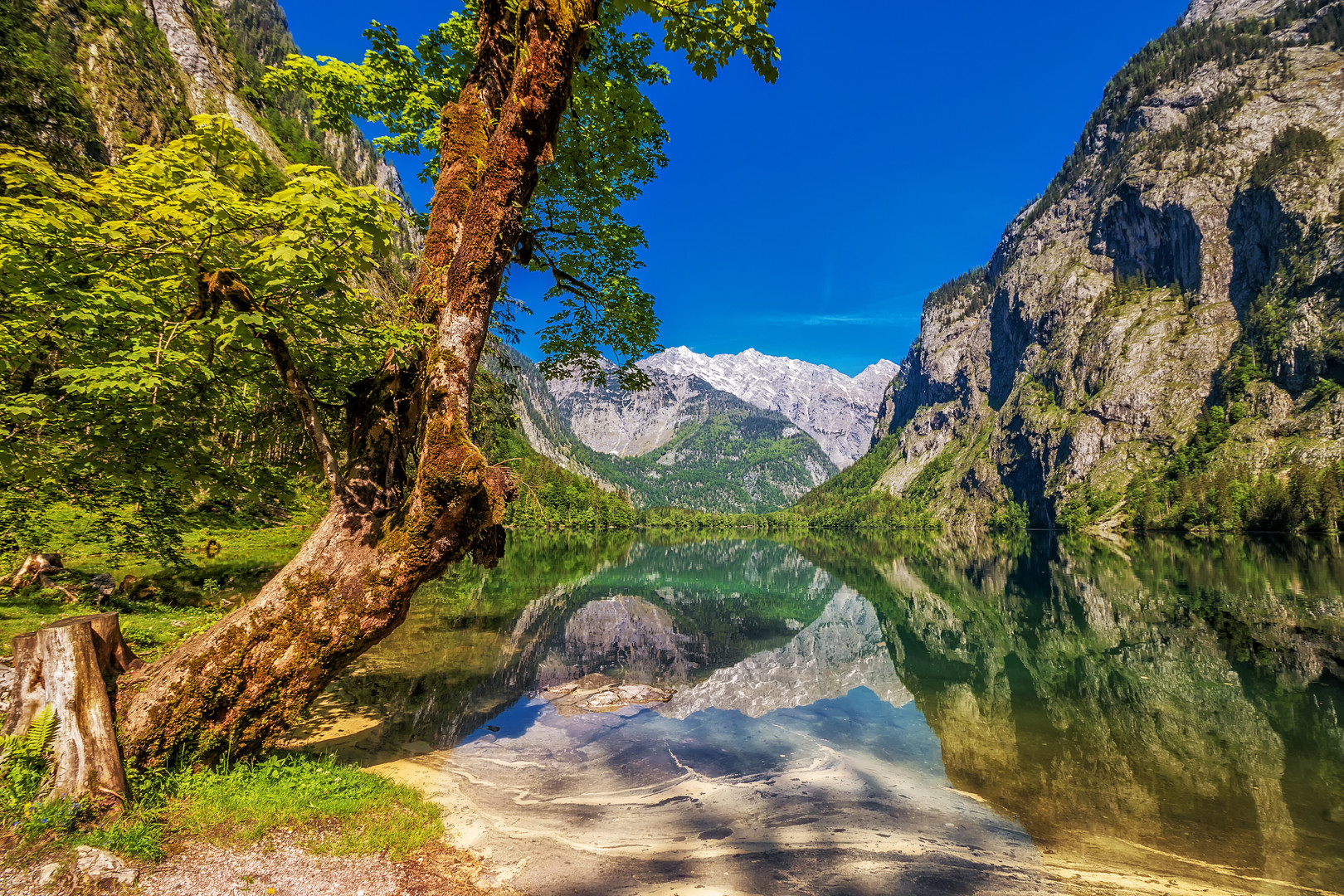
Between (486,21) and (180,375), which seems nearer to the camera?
(180,375)

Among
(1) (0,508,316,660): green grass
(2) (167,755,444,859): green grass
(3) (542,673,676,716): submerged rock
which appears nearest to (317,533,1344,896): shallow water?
(3) (542,673,676,716): submerged rock

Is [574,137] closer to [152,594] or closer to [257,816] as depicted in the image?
[257,816]

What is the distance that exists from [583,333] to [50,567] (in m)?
16.2

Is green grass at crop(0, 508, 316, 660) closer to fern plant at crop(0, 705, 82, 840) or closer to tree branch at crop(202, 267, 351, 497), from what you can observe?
fern plant at crop(0, 705, 82, 840)

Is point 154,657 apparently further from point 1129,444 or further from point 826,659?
point 1129,444

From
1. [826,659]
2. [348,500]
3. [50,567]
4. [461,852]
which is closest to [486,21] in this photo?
[348,500]

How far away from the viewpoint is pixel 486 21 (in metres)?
7.66

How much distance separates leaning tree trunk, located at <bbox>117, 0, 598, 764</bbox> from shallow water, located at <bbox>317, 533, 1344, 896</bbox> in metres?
3.35

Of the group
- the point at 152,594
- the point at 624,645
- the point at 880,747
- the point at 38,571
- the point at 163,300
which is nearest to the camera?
the point at 163,300

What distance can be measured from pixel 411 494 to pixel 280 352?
2.29 meters

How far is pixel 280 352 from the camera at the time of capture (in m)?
6.62

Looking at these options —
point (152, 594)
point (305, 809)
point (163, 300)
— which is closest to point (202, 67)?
point (152, 594)

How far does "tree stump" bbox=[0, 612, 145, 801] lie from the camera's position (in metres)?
5.21

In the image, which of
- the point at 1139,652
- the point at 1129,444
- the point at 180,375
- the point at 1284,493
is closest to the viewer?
the point at 180,375
